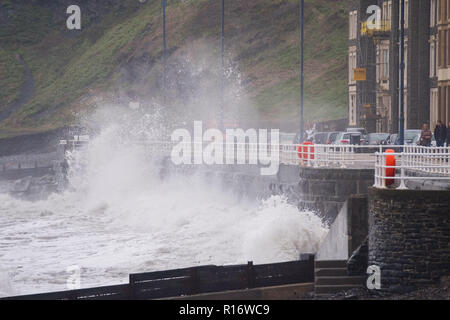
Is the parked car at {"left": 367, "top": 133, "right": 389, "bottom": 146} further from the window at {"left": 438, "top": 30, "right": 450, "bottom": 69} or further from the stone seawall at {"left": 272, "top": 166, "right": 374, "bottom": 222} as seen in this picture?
the stone seawall at {"left": 272, "top": 166, "right": 374, "bottom": 222}

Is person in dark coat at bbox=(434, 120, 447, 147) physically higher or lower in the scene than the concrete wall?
higher

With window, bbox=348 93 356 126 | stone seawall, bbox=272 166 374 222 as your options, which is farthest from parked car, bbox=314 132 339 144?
window, bbox=348 93 356 126

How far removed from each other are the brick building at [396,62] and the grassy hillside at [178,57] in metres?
→ 17.2

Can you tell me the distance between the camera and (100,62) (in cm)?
10900

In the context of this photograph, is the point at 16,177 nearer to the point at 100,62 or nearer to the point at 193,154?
the point at 193,154

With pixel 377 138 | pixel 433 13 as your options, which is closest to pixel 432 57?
pixel 433 13

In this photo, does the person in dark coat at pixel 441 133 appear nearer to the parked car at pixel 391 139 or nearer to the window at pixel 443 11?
the parked car at pixel 391 139

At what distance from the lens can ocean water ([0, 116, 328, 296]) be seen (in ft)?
89.5

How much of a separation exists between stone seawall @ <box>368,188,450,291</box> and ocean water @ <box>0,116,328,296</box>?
7258 millimetres

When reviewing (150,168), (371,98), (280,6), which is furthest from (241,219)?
(280,6)

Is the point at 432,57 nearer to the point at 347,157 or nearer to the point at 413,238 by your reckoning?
the point at 347,157

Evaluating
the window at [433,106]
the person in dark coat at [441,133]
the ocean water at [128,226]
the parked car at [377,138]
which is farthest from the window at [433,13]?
the person in dark coat at [441,133]

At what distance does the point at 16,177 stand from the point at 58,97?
3804 centimetres

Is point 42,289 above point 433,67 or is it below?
below
